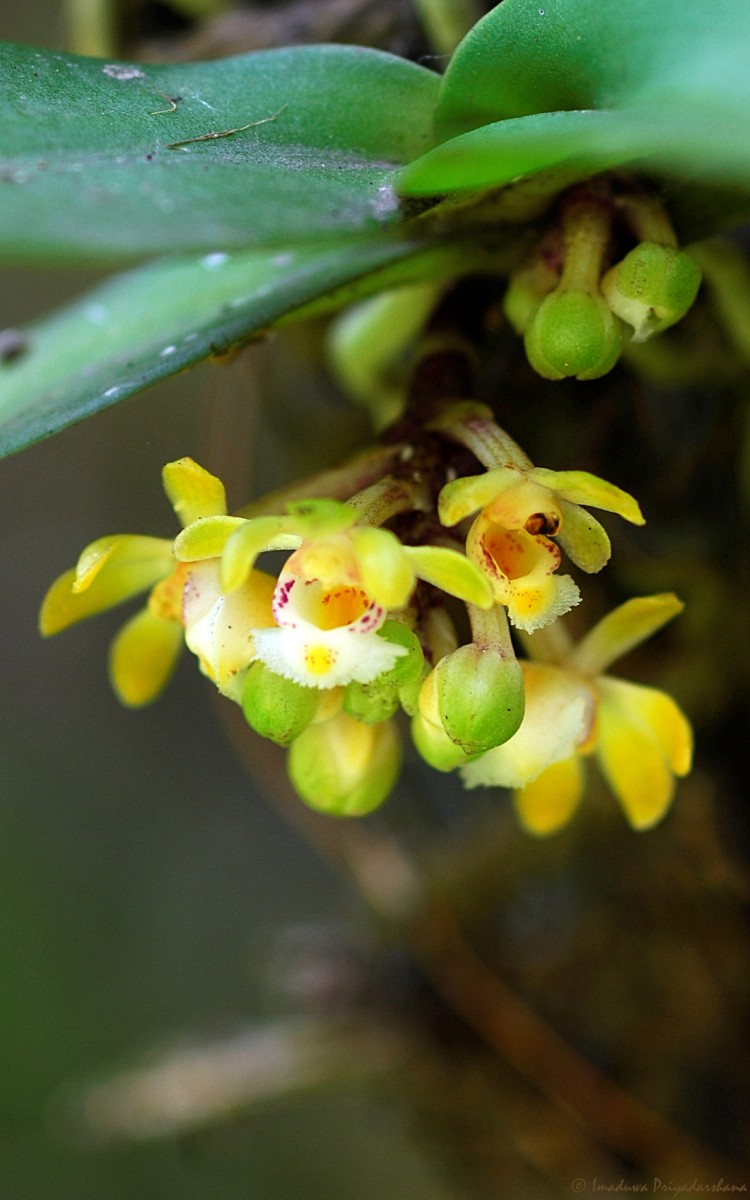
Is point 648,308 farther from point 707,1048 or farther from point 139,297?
point 707,1048

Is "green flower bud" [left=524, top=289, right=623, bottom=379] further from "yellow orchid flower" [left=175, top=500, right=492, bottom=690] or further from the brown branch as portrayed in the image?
the brown branch

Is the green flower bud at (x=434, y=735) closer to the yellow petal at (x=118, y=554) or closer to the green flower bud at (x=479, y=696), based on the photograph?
the green flower bud at (x=479, y=696)

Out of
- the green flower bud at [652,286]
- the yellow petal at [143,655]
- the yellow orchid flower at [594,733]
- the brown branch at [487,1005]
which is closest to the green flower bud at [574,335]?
the green flower bud at [652,286]

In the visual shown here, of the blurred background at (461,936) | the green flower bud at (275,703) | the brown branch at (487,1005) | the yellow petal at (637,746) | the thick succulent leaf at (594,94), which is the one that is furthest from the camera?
the brown branch at (487,1005)

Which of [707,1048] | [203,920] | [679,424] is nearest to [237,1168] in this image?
[203,920]

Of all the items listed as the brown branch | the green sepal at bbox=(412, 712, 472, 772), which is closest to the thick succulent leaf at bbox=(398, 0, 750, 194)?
the green sepal at bbox=(412, 712, 472, 772)
